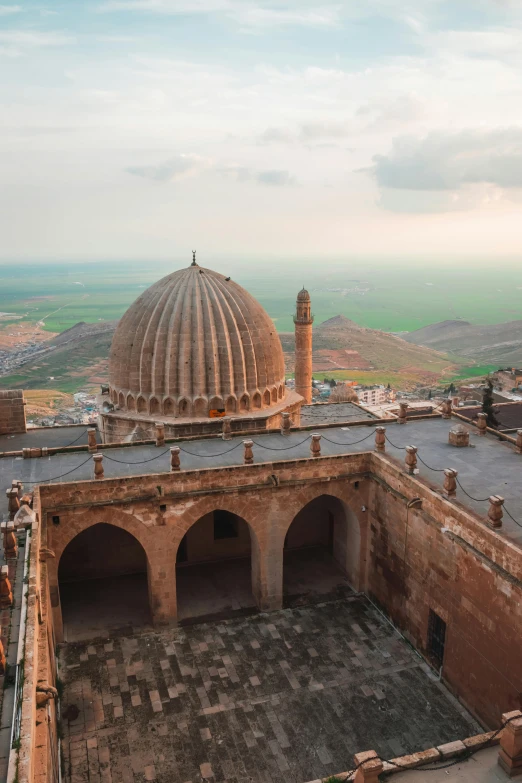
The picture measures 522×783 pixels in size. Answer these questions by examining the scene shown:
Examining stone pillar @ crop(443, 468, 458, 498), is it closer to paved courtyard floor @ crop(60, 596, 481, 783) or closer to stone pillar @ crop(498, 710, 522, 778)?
paved courtyard floor @ crop(60, 596, 481, 783)

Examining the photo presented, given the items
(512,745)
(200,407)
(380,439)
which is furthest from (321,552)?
(512,745)

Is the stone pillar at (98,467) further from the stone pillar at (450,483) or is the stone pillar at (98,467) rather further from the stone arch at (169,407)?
the stone pillar at (450,483)

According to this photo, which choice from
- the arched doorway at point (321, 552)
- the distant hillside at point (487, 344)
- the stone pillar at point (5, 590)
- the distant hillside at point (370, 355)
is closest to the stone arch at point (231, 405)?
the arched doorway at point (321, 552)

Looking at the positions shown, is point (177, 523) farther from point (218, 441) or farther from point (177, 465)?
point (218, 441)

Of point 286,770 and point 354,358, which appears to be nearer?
point 286,770

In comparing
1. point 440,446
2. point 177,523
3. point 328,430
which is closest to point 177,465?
point 177,523

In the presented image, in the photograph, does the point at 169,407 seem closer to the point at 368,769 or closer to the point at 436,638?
the point at 436,638
